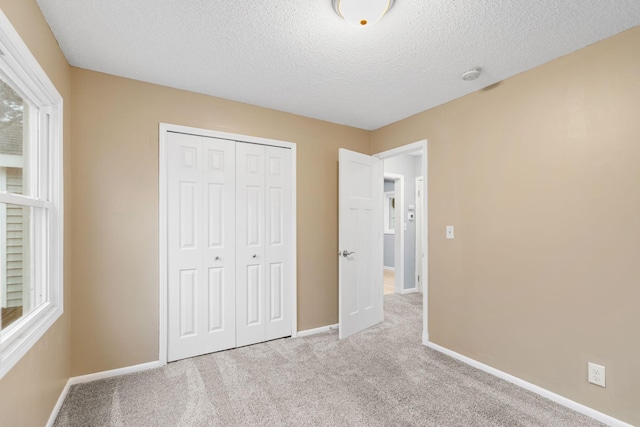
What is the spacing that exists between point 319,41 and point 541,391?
288 centimetres

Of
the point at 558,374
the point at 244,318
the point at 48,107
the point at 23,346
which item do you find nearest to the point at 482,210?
the point at 558,374

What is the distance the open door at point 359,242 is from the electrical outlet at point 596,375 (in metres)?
1.94

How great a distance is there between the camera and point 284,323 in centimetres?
315

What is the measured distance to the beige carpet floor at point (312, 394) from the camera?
6.08 ft

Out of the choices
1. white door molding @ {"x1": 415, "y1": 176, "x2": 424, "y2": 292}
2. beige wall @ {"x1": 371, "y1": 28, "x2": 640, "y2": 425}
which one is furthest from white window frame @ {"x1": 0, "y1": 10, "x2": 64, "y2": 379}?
white door molding @ {"x1": 415, "y1": 176, "x2": 424, "y2": 292}

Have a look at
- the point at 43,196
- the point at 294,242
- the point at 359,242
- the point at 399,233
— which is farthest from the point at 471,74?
the point at 399,233

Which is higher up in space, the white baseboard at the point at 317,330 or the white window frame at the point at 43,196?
the white window frame at the point at 43,196

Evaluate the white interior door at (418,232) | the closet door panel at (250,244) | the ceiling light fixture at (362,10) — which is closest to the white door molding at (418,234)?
the white interior door at (418,232)

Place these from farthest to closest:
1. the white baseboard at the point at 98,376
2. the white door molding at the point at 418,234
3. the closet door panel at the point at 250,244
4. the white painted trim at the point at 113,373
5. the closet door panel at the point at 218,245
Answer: the white door molding at the point at 418,234 → the closet door panel at the point at 250,244 → the closet door panel at the point at 218,245 → the white painted trim at the point at 113,373 → the white baseboard at the point at 98,376

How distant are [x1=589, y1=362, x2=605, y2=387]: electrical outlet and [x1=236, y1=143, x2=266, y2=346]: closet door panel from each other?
258 centimetres

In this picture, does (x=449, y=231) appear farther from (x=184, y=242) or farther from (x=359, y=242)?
(x=184, y=242)

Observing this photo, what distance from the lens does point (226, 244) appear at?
2.83 metres

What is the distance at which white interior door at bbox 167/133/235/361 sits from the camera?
8.50ft

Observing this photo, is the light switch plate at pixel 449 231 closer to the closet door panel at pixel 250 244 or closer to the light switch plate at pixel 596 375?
the light switch plate at pixel 596 375
